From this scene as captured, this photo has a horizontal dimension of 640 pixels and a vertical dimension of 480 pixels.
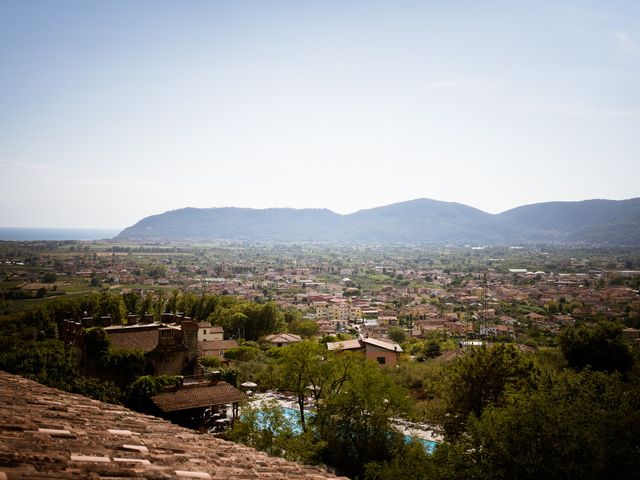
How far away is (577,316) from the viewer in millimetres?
67812

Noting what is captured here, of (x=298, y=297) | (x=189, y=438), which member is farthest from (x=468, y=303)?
(x=189, y=438)

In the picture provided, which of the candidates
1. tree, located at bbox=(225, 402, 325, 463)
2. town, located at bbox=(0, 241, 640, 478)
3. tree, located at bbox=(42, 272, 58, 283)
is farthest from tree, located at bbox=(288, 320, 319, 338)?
tree, located at bbox=(42, 272, 58, 283)

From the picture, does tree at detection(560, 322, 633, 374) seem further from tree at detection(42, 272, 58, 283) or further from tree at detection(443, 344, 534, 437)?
tree at detection(42, 272, 58, 283)

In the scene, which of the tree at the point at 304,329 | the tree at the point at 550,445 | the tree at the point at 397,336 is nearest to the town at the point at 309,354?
the tree at the point at 397,336

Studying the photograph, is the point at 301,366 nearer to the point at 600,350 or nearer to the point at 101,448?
the point at 101,448

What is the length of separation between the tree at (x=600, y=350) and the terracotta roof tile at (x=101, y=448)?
29322mm

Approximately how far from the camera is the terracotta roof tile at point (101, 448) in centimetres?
324

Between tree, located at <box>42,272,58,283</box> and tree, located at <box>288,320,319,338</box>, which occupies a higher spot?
tree, located at <box>42,272,58,283</box>

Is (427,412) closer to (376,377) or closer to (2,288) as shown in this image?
(376,377)

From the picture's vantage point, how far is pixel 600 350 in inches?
1158

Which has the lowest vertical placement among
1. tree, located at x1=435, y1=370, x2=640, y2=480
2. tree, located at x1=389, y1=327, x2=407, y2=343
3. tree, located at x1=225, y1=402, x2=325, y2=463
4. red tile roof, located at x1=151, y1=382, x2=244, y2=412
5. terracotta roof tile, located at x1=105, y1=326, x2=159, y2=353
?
tree, located at x1=389, y1=327, x2=407, y2=343

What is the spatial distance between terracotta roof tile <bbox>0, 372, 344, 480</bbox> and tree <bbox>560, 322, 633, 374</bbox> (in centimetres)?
2932

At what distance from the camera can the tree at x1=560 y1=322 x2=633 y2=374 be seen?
29.2 meters

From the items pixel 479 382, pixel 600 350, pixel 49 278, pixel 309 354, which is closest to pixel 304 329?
pixel 600 350
